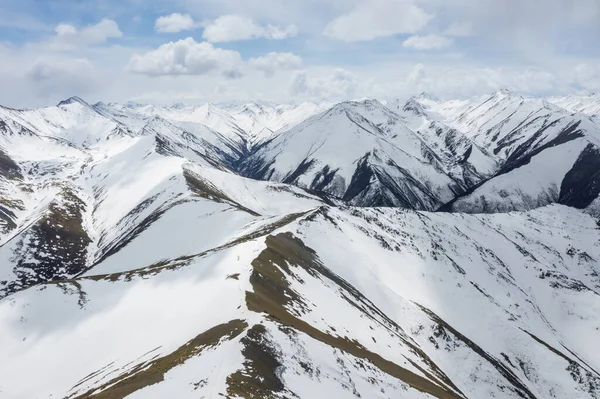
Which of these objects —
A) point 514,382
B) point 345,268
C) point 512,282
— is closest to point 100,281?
point 345,268

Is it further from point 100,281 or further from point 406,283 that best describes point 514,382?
point 100,281

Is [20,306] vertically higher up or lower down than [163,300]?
higher up

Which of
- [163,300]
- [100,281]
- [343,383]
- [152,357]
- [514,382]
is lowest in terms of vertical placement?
[514,382]

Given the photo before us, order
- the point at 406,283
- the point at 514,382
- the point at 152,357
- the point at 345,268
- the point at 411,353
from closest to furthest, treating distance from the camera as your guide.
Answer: the point at 152,357, the point at 411,353, the point at 514,382, the point at 345,268, the point at 406,283

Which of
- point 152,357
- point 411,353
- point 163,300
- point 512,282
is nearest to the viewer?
point 152,357

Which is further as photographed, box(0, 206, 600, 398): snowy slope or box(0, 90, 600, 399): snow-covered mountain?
box(0, 90, 600, 399): snow-covered mountain

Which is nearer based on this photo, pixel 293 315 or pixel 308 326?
pixel 308 326

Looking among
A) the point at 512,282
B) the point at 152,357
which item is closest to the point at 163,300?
the point at 152,357

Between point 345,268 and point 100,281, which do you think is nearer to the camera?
point 100,281

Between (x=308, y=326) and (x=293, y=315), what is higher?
(x=293, y=315)

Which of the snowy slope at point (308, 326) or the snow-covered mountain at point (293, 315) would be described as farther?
the snow-covered mountain at point (293, 315)
